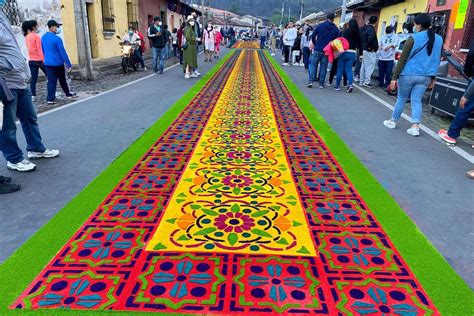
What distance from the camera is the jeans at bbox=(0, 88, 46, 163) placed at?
4.12 meters

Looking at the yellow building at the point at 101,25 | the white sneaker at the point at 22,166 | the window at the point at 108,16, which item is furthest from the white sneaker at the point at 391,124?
the window at the point at 108,16

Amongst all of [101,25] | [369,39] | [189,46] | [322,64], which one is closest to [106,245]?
[322,64]

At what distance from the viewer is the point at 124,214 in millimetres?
3314

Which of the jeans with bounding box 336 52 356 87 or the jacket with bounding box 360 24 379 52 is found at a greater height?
the jacket with bounding box 360 24 379 52

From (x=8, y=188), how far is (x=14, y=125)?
2.72ft

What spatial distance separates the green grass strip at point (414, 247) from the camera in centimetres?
233

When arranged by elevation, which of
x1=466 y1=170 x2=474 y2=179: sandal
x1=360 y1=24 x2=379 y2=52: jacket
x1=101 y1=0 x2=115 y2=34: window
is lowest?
x1=466 y1=170 x2=474 y2=179: sandal

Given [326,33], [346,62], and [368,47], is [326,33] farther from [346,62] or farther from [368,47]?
[368,47]

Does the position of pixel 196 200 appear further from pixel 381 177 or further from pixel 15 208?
pixel 381 177

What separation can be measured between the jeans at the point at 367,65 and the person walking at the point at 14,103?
9.04 metres

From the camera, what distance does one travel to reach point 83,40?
1127 cm

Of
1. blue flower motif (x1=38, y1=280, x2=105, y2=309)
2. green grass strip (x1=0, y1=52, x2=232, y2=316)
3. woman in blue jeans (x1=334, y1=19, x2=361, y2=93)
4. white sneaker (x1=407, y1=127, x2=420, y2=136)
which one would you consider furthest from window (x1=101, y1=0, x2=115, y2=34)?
blue flower motif (x1=38, y1=280, x2=105, y2=309)

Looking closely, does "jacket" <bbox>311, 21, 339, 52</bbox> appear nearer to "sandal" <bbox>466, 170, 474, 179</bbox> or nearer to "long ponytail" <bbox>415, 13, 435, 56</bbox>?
"long ponytail" <bbox>415, 13, 435, 56</bbox>

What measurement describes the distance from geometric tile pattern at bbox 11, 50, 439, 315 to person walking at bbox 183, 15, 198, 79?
28.6 ft
